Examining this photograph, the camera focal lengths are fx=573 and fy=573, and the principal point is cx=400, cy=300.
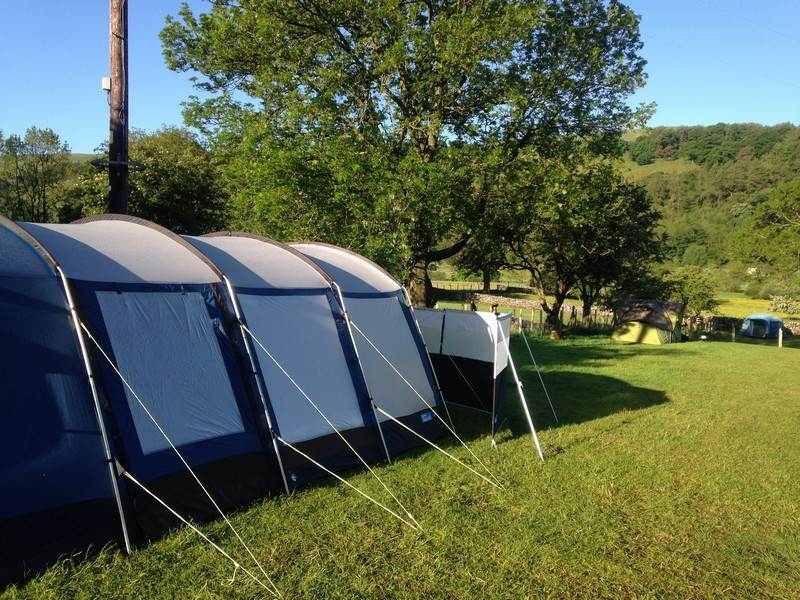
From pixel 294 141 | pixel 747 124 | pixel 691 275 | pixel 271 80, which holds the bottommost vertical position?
pixel 691 275

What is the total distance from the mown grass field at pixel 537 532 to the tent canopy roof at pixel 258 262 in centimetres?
221

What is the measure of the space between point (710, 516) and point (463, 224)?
8737mm

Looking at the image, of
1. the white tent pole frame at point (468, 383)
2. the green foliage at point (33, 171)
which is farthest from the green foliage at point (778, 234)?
the green foliage at point (33, 171)

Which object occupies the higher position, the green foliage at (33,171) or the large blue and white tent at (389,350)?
the green foliage at (33,171)

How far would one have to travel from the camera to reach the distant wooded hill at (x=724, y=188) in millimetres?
35812

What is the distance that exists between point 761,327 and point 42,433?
33730mm

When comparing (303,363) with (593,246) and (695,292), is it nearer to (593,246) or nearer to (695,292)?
(593,246)

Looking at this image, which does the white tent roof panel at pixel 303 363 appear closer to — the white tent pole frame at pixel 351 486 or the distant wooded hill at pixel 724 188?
the white tent pole frame at pixel 351 486

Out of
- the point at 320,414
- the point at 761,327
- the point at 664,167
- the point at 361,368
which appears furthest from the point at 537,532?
the point at 664,167

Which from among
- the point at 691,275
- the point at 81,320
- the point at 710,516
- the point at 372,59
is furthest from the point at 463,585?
the point at 691,275

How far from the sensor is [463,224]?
43.1 ft

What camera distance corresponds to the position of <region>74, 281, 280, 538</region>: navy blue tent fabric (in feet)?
15.3

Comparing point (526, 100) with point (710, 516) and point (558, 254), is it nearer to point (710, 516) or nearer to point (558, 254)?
point (710, 516)

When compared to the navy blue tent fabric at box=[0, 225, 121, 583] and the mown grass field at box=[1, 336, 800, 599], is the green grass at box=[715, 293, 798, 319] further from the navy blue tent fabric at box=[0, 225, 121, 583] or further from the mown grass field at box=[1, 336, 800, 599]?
the navy blue tent fabric at box=[0, 225, 121, 583]
